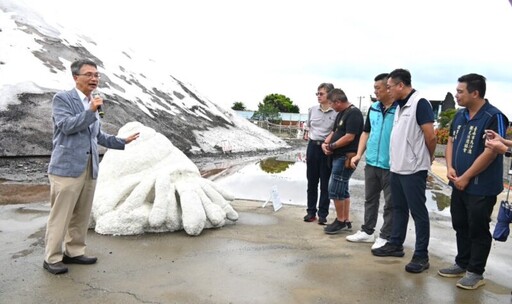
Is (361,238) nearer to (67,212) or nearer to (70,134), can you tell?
(67,212)

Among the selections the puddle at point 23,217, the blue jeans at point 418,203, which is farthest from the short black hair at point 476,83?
the puddle at point 23,217

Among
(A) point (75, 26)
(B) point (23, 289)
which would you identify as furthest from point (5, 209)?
(A) point (75, 26)

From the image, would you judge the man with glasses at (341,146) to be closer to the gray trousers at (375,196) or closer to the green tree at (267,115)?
the gray trousers at (375,196)

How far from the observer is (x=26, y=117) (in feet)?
44.9

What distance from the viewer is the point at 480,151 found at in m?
3.85

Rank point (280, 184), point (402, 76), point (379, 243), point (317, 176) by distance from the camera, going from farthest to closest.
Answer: point (280, 184)
point (317, 176)
point (379, 243)
point (402, 76)

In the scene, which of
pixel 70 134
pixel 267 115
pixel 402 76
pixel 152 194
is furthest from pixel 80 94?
pixel 267 115

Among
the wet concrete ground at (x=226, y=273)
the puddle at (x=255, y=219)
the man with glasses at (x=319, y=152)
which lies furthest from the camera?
the puddle at (x=255, y=219)

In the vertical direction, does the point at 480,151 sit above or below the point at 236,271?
above

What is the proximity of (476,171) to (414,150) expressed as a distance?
0.64 m

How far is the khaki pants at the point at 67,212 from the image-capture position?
12.9 ft

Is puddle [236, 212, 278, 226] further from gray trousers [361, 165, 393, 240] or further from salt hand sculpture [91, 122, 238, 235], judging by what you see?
gray trousers [361, 165, 393, 240]

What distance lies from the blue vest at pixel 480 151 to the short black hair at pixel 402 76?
0.68 meters

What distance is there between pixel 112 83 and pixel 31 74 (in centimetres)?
388
